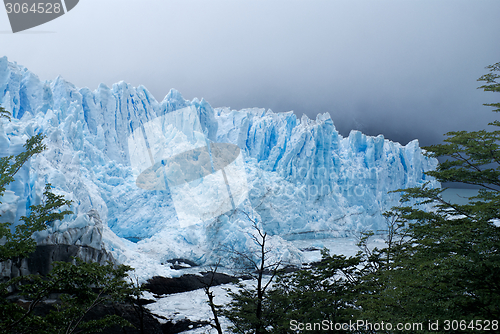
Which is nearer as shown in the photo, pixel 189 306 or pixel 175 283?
pixel 189 306

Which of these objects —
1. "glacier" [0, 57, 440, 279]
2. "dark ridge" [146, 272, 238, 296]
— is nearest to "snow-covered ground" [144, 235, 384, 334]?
"dark ridge" [146, 272, 238, 296]

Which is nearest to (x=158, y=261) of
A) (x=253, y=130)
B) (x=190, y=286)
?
(x=190, y=286)

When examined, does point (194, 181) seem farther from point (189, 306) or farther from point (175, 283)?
point (189, 306)

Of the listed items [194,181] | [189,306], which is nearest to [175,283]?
[189,306]

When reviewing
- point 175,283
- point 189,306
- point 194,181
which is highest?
point 194,181

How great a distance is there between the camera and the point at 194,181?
27.3 m

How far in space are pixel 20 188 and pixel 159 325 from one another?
7868 mm

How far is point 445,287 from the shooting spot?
4.54 meters

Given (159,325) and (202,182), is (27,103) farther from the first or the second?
(159,325)

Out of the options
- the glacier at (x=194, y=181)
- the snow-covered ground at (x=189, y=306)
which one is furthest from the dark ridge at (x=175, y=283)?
the glacier at (x=194, y=181)

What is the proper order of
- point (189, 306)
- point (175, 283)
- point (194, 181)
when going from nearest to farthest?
1. point (189, 306)
2. point (175, 283)
3. point (194, 181)

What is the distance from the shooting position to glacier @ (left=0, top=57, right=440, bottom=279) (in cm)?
1870

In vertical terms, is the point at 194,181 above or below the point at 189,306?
above

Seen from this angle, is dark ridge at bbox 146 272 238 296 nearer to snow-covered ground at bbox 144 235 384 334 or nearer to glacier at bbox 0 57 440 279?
snow-covered ground at bbox 144 235 384 334
